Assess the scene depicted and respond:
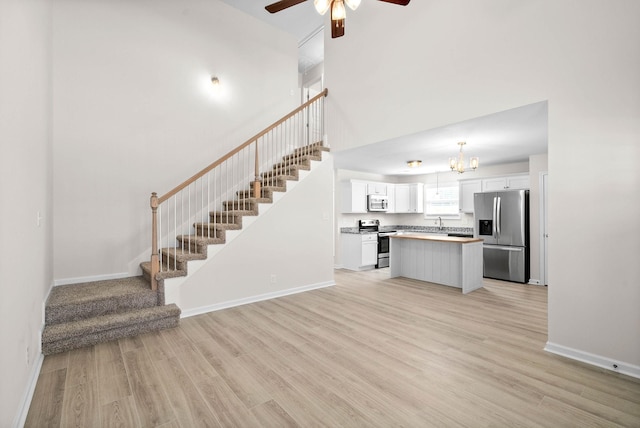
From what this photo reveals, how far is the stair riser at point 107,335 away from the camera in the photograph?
2.76 meters

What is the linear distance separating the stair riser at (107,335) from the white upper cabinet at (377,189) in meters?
5.34

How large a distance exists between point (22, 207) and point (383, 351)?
3055 millimetres

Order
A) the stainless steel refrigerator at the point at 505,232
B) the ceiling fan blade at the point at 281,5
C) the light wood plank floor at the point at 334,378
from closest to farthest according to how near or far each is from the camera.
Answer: the light wood plank floor at the point at 334,378
the ceiling fan blade at the point at 281,5
the stainless steel refrigerator at the point at 505,232

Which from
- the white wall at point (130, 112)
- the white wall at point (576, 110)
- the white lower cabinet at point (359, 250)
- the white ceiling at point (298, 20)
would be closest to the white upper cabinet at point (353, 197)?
the white lower cabinet at point (359, 250)

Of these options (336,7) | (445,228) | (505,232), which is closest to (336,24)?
(336,7)

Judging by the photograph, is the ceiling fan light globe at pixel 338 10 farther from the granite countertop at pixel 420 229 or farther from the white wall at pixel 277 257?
the granite countertop at pixel 420 229

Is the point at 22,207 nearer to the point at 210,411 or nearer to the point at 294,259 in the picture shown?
the point at 210,411

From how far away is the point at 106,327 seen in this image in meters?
3.00

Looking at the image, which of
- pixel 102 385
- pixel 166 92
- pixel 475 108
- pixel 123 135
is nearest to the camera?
pixel 102 385

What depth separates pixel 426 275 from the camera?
5.70 m

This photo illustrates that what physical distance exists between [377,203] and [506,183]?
9.36ft

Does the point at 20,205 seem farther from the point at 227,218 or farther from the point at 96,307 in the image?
the point at 227,218

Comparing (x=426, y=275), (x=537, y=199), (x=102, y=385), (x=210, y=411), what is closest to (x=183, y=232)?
(x=102, y=385)

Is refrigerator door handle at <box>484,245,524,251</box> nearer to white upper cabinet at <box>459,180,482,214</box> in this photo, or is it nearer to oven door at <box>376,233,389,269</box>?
white upper cabinet at <box>459,180,482,214</box>
